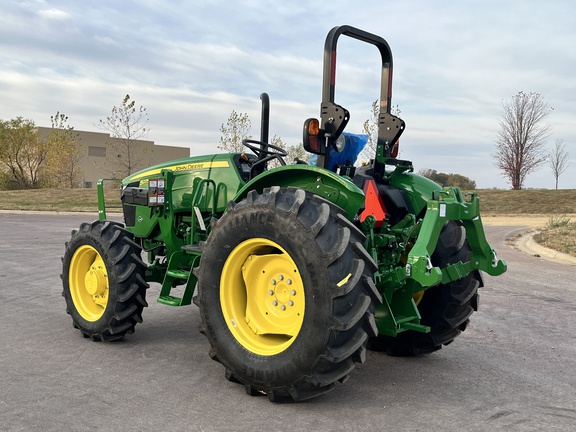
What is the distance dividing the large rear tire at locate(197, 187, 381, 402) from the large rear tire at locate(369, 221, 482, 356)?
137 cm

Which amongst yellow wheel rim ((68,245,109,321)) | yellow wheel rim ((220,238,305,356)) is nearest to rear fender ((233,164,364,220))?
yellow wheel rim ((220,238,305,356))

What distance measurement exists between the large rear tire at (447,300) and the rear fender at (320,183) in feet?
3.85

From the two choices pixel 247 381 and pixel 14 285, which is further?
pixel 14 285

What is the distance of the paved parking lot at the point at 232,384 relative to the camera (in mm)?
3496

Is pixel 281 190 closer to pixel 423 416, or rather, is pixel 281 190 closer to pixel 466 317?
pixel 423 416

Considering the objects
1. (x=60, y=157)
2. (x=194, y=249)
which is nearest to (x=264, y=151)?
(x=194, y=249)

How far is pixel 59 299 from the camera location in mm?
7059

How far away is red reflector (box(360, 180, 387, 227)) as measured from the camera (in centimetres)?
445

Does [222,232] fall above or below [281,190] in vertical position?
below

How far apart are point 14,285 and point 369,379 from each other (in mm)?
5688

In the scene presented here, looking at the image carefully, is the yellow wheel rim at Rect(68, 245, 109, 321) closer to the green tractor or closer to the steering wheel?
the green tractor

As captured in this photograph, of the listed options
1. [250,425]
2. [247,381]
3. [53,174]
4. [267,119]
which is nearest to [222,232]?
[247,381]

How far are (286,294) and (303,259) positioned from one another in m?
0.45

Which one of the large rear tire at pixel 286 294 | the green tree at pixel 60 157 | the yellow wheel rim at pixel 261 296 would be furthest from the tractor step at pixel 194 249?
the green tree at pixel 60 157
